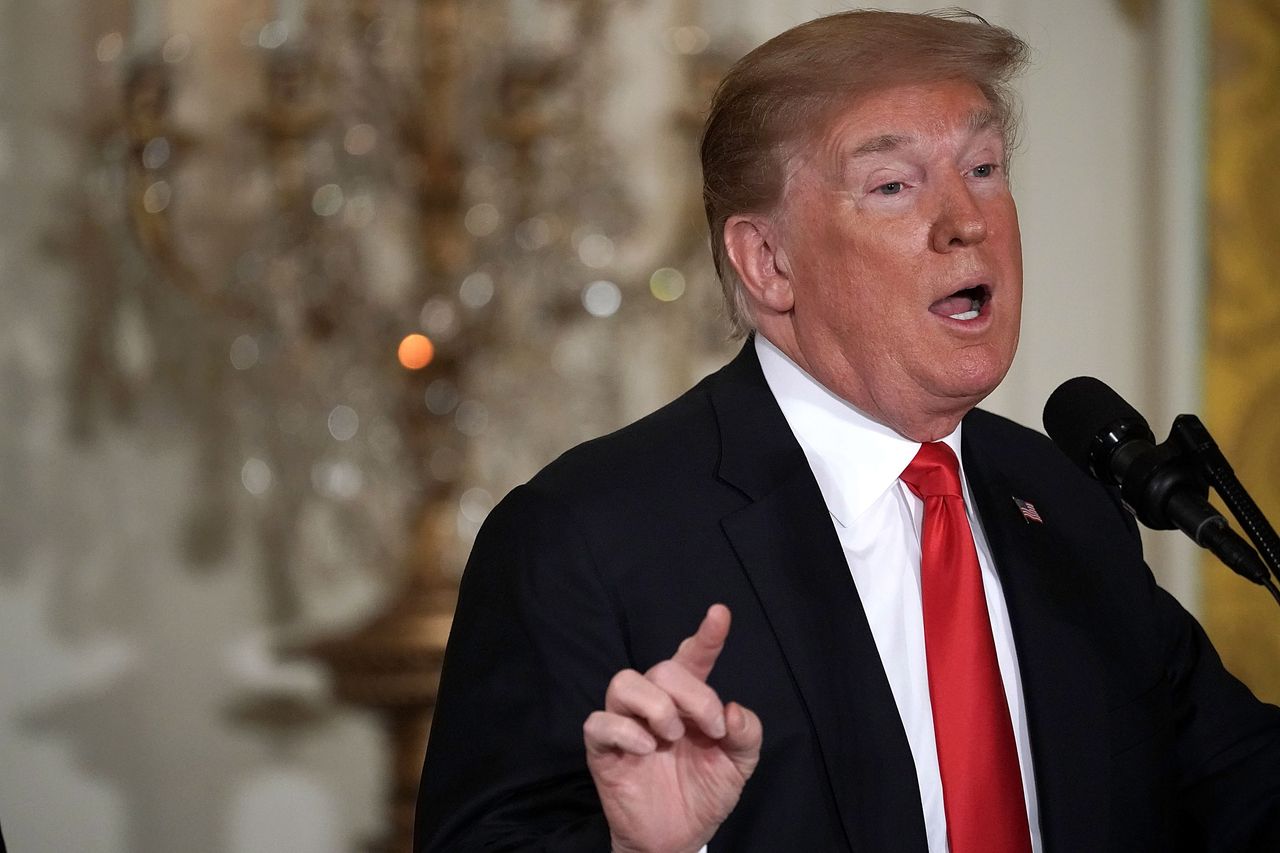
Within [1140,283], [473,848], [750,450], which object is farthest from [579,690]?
[1140,283]

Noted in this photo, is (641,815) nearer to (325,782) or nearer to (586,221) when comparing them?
(586,221)

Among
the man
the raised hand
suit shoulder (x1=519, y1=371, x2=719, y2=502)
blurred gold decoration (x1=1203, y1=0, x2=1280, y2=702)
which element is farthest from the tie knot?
blurred gold decoration (x1=1203, y1=0, x2=1280, y2=702)

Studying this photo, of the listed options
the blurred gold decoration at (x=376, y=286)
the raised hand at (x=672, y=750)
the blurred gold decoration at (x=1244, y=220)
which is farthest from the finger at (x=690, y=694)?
the blurred gold decoration at (x=1244, y=220)

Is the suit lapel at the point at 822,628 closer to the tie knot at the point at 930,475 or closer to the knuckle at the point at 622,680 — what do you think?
the tie knot at the point at 930,475

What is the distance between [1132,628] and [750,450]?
517 millimetres

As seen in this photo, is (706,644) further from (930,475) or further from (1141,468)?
(930,475)

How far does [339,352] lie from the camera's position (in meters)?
3.04

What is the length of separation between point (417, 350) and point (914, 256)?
1.53m

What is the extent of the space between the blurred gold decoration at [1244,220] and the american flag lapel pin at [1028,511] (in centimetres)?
162

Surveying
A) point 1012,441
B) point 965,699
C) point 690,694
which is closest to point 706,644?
point 690,694

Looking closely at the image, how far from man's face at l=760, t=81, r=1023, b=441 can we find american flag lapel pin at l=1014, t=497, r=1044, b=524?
18cm

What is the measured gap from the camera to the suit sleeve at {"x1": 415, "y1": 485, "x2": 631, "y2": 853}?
4.74 feet

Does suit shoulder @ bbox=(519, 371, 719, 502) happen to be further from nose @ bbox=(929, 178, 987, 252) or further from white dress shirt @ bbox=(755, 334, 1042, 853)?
nose @ bbox=(929, 178, 987, 252)

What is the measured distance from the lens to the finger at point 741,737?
46.1 inches
